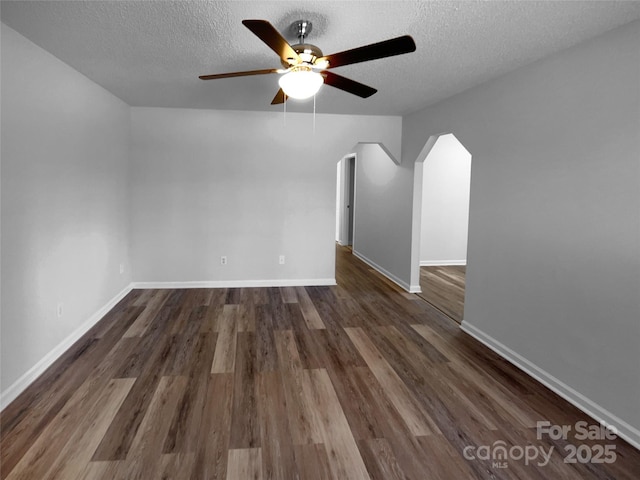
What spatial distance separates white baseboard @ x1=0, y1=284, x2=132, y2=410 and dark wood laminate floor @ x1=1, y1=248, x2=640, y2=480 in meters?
0.06

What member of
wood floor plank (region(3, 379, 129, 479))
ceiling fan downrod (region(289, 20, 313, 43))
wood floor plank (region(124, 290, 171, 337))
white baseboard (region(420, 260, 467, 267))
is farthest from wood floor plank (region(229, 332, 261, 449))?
white baseboard (region(420, 260, 467, 267))

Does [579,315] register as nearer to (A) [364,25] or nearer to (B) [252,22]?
(A) [364,25]

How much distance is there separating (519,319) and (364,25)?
2412 mm

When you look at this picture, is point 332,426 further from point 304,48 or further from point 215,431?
point 304,48

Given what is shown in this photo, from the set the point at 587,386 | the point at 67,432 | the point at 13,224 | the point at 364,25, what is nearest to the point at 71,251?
the point at 13,224

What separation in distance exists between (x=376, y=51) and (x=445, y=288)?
13.6 ft

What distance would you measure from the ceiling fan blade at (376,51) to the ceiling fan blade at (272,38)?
16 centimetres

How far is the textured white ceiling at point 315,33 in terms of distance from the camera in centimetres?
215

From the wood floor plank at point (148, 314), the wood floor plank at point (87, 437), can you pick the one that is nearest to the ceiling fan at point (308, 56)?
the wood floor plank at point (87, 437)

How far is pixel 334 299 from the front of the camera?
4926mm

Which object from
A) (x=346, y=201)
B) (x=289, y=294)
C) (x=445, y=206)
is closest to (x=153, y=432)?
(x=289, y=294)

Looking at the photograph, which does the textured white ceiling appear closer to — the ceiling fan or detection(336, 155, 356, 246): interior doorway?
the ceiling fan

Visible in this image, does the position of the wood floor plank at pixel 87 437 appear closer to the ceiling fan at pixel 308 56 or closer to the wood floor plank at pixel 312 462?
the wood floor plank at pixel 312 462

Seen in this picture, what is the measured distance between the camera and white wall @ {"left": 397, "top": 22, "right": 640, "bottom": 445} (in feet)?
7.43
